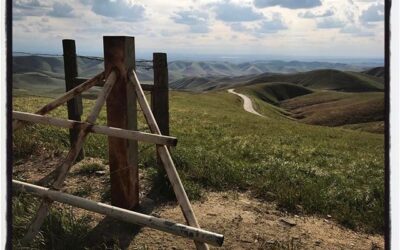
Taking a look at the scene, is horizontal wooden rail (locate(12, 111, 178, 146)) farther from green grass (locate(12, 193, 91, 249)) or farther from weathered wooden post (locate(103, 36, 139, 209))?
green grass (locate(12, 193, 91, 249))

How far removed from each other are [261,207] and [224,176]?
169 cm

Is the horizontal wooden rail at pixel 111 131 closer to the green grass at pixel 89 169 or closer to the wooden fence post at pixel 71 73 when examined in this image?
the green grass at pixel 89 169

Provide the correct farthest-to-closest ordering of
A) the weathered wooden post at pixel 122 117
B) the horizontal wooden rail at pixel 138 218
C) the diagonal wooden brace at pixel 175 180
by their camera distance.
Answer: the weathered wooden post at pixel 122 117 < the diagonal wooden brace at pixel 175 180 < the horizontal wooden rail at pixel 138 218

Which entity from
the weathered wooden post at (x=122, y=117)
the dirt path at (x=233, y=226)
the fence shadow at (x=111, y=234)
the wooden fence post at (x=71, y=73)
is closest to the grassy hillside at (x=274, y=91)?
the wooden fence post at (x=71, y=73)

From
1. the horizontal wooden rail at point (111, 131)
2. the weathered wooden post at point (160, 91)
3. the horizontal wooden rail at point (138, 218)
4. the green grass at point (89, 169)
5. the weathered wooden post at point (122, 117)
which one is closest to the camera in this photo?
the horizontal wooden rail at point (138, 218)

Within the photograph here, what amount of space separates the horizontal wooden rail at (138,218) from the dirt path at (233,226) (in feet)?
2.40

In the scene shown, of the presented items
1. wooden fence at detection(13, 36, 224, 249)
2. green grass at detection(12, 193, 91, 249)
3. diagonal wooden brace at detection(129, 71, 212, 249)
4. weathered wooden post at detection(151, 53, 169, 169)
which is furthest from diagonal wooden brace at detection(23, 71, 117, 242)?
weathered wooden post at detection(151, 53, 169, 169)

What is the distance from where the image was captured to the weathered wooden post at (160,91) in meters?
9.52

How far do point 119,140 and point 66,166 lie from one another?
130cm

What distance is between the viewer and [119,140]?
746 centimetres

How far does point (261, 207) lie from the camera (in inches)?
344

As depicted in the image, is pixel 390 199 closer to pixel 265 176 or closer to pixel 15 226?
pixel 15 226

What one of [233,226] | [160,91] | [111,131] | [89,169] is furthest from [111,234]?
[160,91]

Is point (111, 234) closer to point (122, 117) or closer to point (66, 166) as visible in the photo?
point (66, 166)
